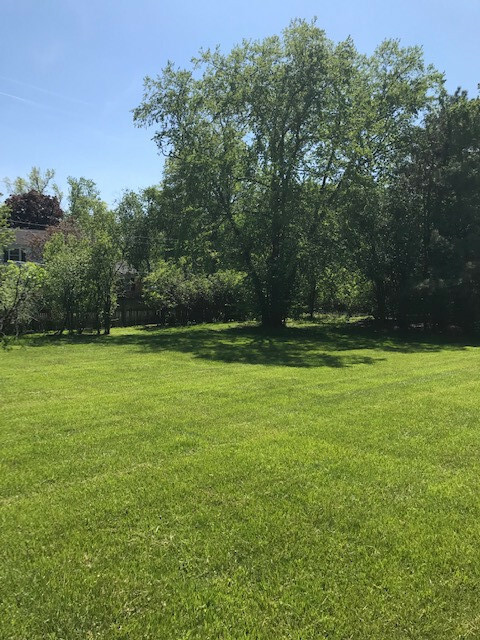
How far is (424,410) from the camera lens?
20.9 ft

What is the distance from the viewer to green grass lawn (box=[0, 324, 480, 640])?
2480 millimetres

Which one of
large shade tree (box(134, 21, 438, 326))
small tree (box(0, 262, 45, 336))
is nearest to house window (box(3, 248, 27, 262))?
large shade tree (box(134, 21, 438, 326))

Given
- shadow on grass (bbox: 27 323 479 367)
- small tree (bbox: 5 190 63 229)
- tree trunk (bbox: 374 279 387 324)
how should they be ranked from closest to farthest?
shadow on grass (bbox: 27 323 479 367)
tree trunk (bbox: 374 279 387 324)
small tree (bbox: 5 190 63 229)

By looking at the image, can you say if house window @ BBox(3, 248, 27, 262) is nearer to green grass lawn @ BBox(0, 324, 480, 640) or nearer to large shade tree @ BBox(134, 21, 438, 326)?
large shade tree @ BBox(134, 21, 438, 326)

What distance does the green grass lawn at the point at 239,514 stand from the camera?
2.48m

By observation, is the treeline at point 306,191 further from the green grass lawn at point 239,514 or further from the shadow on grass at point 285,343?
the green grass lawn at point 239,514

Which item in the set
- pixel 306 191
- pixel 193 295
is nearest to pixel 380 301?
pixel 306 191

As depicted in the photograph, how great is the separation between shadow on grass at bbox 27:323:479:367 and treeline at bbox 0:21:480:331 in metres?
1.88

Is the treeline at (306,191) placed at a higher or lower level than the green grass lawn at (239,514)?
higher

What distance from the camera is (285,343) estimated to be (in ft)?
55.7

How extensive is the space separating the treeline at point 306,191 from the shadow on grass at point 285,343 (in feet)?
6.16

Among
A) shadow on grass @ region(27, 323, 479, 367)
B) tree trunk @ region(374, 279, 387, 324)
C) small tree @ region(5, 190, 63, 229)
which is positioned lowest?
shadow on grass @ region(27, 323, 479, 367)

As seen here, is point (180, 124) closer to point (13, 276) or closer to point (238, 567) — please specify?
point (13, 276)

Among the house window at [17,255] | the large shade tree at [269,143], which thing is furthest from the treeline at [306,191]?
the house window at [17,255]
